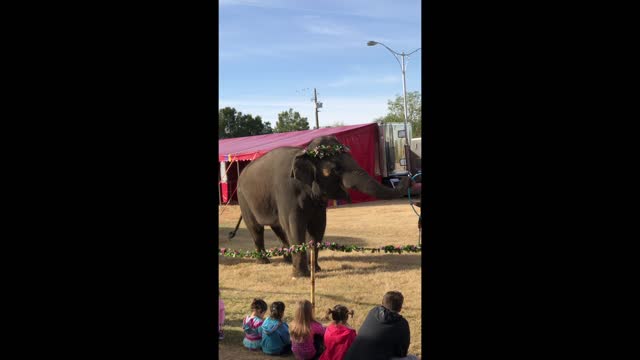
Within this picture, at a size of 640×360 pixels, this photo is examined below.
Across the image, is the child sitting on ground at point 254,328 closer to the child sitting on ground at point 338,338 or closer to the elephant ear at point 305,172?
the child sitting on ground at point 338,338

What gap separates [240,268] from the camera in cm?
793

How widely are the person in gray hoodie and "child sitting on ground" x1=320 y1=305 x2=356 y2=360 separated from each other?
0.19m

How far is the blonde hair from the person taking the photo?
404cm

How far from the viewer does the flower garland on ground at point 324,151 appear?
22.9ft

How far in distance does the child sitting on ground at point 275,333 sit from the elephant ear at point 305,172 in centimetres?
275

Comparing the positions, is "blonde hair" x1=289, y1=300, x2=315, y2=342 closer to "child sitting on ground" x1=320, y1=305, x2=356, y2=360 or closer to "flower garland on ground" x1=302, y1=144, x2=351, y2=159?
"child sitting on ground" x1=320, y1=305, x2=356, y2=360

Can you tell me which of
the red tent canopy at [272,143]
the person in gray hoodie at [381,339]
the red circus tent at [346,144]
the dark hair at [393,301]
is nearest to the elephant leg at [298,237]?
the dark hair at [393,301]

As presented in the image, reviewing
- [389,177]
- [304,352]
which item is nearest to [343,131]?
[389,177]

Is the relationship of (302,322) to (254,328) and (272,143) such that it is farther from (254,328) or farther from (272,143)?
(272,143)

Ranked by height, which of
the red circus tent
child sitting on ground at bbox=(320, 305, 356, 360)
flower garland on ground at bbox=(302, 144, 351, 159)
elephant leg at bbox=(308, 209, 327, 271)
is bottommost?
child sitting on ground at bbox=(320, 305, 356, 360)

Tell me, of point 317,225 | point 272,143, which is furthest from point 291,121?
point 317,225

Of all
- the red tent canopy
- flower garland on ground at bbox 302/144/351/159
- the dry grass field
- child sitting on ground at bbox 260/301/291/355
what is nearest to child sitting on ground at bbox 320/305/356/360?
child sitting on ground at bbox 260/301/291/355

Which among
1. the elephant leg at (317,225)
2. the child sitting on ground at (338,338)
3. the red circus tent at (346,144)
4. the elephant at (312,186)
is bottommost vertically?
the child sitting on ground at (338,338)
